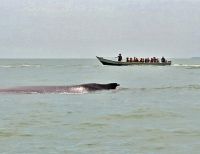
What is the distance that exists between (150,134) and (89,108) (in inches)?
449

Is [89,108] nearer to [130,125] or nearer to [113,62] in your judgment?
[130,125]

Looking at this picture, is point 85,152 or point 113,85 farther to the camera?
point 113,85

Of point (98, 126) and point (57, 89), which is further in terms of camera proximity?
point (57, 89)

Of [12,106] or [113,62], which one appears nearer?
[12,106]

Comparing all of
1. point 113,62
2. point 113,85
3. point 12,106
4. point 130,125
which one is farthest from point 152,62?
point 130,125

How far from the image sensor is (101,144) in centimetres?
1898

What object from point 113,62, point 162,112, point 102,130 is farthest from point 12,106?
point 113,62

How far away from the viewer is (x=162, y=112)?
29.8 meters

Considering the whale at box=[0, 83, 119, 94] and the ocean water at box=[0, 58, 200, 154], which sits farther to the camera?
the whale at box=[0, 83, 119, 94]

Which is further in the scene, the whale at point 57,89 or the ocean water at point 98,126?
the whale at point 57,89

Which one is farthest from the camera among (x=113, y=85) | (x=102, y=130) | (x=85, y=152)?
(x=113, y=85)

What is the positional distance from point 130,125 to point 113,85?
23.5m

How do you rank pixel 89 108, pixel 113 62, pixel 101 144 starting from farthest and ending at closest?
pixel 113 62
pixel 89 108
pixel 101 144

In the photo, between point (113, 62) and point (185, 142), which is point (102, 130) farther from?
point (113, 62)
